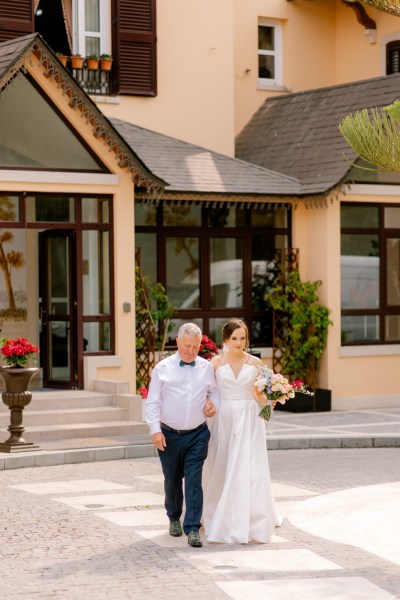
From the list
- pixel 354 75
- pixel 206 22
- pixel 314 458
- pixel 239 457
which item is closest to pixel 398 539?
pixel 239 457

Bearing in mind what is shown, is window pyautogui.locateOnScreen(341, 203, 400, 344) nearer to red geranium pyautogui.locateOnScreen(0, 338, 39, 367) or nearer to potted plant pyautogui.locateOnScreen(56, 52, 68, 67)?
potted plant pyautogui.locateOnScreen(56, 52, 68, 67)

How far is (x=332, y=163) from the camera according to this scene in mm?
21078

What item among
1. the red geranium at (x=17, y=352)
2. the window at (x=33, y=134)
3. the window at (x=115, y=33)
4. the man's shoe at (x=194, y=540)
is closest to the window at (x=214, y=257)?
the window at (x=33, y=134)

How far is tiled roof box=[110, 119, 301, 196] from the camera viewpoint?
66.9 ft

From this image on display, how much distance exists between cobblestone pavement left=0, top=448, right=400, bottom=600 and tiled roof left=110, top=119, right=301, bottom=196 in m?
7.40

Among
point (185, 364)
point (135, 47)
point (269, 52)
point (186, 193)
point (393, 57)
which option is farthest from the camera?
point (269, 52)

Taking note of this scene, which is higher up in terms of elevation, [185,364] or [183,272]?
[183,272]

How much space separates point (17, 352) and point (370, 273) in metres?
8.19

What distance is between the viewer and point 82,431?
17.0 metres

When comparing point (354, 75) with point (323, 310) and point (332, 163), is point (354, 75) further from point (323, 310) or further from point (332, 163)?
point (323, 310)

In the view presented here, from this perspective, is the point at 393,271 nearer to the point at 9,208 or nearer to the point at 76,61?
the point at 76,61

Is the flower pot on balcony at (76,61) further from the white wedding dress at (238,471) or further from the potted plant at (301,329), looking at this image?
the white wedding dress at (238,471)

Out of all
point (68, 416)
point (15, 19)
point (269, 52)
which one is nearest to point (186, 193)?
point (15, 19)

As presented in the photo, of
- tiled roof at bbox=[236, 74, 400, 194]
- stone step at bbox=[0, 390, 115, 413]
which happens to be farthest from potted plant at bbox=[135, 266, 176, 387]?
tiled roof at bbox=[236, 74, 400, 194]
